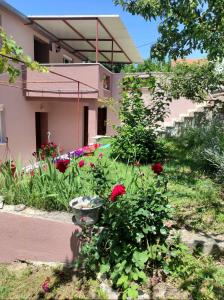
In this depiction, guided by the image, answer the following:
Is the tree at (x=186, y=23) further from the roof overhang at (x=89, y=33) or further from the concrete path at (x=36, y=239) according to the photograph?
the roof overhang at (x=89, y=33)

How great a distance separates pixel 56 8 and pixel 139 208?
11909mm

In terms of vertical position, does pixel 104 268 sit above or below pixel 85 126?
below

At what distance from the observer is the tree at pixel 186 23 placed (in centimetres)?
415

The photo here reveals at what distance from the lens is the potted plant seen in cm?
322

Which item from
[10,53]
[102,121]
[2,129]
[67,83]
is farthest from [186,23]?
[102,121]

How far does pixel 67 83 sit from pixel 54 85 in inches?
22.5

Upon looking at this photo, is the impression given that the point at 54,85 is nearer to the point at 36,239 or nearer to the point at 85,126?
the point at 85,126

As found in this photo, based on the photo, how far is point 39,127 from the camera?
1417cm

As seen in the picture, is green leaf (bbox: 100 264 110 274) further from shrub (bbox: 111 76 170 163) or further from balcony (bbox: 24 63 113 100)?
balcony (bbox: 24 63 113 100)

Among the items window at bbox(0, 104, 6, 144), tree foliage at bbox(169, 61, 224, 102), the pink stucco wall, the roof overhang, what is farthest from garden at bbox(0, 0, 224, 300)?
window at bbox(0, 104, 6, 144)

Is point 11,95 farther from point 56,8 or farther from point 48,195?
point 48,195

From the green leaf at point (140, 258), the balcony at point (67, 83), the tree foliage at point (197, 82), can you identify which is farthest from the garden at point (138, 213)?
the balcony at point (67, 83)

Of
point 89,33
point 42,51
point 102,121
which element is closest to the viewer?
point 89,33

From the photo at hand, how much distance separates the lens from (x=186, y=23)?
4.44 m
